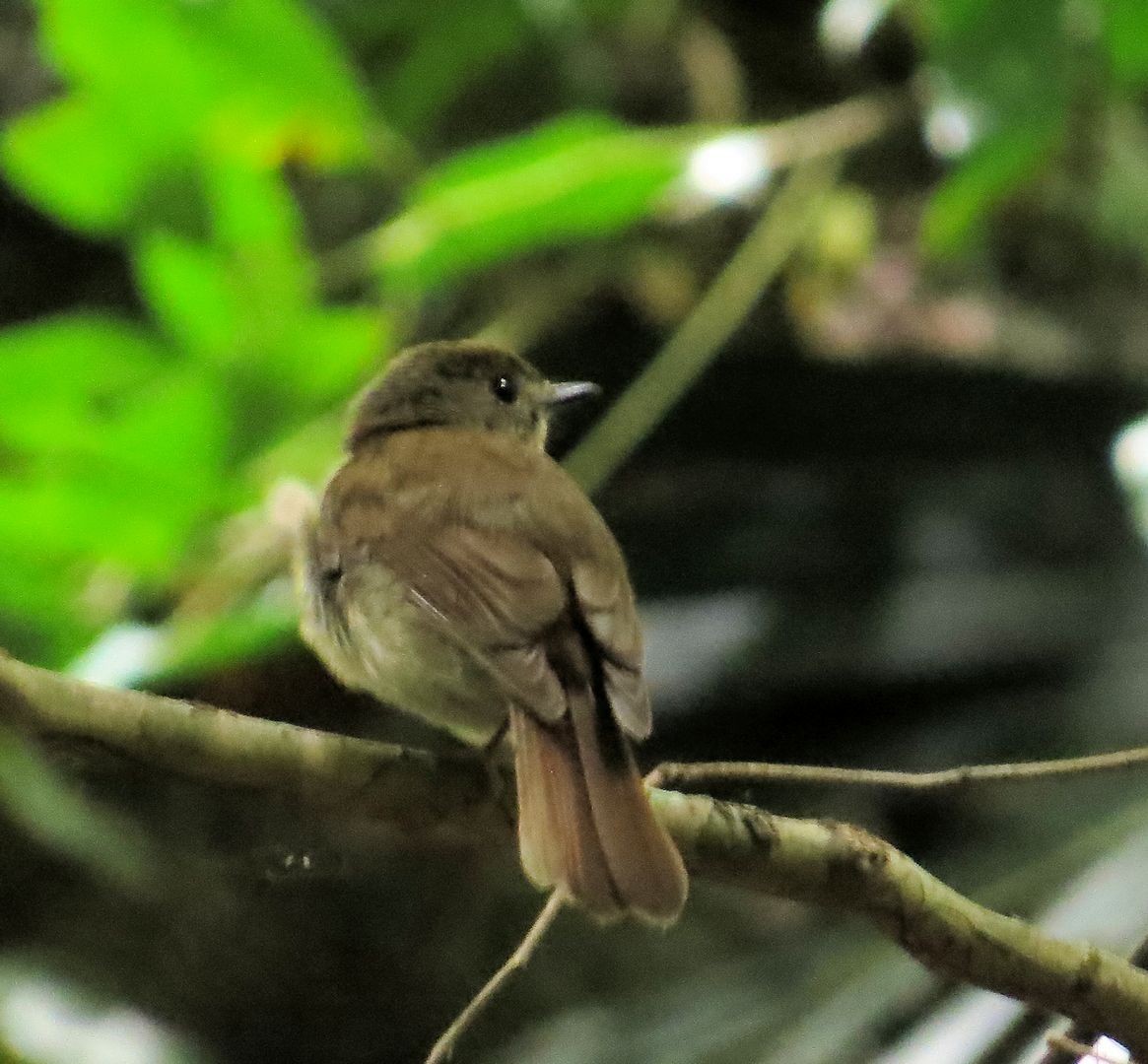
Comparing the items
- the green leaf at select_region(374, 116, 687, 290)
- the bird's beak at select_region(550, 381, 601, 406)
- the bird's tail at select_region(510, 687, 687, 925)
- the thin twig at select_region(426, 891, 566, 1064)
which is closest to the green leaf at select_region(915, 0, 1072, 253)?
the green leaf at select_region(374, 116, 687, 290)

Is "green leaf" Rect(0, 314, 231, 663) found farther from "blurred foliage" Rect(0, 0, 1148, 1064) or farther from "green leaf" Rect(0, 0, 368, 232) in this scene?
"green leaf" Rect(0, 0, 368, 232)

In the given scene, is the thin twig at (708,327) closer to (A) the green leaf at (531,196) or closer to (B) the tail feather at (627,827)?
(A) the green leaf at (531,196)

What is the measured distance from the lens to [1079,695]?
1.94 m

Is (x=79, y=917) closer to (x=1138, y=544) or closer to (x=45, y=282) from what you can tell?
(x=1138, y=544)

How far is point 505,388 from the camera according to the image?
67.1 inches

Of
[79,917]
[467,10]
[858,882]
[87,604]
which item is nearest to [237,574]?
[87,604]

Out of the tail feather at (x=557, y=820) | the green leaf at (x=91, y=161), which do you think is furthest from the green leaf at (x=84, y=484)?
the tail feather at (x=557, y=820)

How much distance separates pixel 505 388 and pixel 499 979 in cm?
79

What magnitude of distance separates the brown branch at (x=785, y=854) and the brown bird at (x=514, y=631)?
5cm

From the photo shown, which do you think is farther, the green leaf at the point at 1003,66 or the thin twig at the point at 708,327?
the thin twig at the point at 708,327

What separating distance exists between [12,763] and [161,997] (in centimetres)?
20

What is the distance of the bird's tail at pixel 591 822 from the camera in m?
0.92

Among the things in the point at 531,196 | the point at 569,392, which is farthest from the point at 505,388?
the point at 531,196

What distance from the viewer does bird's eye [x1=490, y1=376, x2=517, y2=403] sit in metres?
1.70
